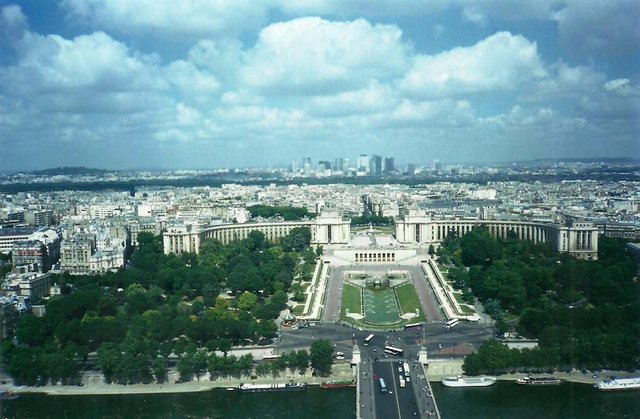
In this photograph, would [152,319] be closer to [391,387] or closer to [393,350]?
[393,350]

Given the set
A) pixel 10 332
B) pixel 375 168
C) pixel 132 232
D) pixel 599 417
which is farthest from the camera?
pixel 375 168

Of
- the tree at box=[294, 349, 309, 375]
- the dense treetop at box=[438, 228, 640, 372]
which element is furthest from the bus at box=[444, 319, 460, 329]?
the tree at box=[294, 349, 309, 375]

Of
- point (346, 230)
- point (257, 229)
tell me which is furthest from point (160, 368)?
point (257, 229)

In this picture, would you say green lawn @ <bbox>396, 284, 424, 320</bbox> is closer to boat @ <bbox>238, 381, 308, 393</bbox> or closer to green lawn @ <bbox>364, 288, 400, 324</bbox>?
green lawn @ <bbox>364, 288, 400, 324</bbox>

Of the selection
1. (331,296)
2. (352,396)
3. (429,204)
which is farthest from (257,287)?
(429,204)

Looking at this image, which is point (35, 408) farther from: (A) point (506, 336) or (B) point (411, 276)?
(B) point (411, 276)
